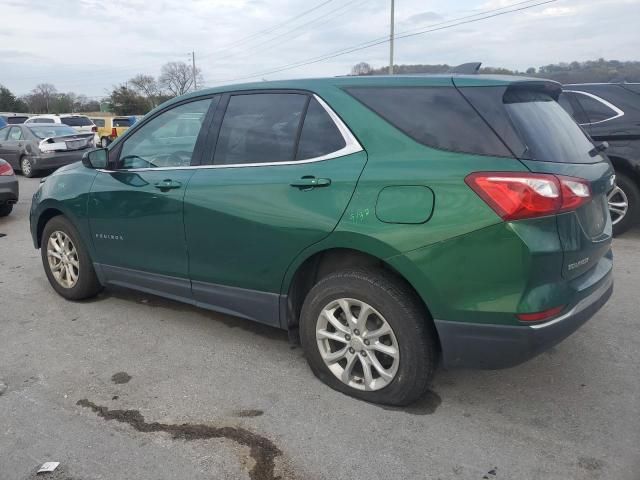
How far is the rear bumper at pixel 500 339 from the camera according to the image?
2629 mm

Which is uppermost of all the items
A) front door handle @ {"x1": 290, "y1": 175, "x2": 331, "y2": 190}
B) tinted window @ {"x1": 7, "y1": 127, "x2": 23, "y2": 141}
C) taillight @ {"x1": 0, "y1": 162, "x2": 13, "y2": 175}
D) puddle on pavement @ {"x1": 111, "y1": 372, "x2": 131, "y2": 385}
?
front door handle @ {"x1": 290, "y1": 175, "x2": 331, "y2": 190}

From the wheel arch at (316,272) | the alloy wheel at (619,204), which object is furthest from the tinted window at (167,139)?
the alloy wheel at (619,204)

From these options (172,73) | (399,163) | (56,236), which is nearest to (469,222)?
(399,163)

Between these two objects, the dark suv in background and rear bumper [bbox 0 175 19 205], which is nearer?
the dark suv in background

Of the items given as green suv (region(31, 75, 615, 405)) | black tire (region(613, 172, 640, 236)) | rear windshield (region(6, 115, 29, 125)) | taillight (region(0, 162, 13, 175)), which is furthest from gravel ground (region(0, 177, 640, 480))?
rear windshield (region(6, 115, 29, 125))

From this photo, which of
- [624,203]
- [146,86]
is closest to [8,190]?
[624,203]

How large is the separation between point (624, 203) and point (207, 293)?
5.17 metres

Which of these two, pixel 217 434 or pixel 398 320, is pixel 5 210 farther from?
pixel 398 320

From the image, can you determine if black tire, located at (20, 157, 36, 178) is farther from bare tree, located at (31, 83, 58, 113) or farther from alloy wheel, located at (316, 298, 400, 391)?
bare tree, located at (31, 83, 58, 113)

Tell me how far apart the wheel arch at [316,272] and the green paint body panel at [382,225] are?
34mm

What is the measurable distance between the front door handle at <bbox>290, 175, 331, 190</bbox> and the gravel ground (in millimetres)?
1199

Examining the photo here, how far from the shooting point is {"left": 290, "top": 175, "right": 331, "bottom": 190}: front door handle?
10.1 feet

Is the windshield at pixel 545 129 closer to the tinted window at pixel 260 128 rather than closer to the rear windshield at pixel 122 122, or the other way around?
the tinted window at pixel 260 128

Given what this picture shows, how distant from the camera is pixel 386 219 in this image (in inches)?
111
